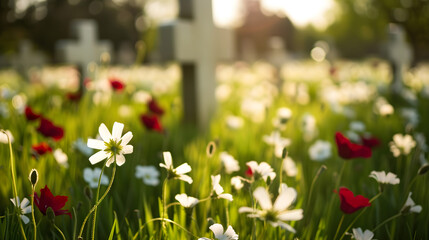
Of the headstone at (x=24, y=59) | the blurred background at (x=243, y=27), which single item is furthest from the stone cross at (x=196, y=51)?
the headstone at (x=24, y=59)

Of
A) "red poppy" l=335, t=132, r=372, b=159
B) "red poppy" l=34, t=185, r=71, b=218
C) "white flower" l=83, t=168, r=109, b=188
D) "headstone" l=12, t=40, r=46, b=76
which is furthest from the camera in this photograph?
"headstone" l=12, t=40, r=46, b=76

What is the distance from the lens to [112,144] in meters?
0.93

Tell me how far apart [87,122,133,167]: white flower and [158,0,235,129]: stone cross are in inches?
66.1

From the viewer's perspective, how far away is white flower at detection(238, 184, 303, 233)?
0.74m

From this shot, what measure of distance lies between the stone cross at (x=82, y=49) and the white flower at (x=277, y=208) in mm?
3580

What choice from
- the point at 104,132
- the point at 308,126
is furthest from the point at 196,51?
the point at 104,132

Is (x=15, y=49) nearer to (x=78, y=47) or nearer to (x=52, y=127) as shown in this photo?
(x=78, y=47)

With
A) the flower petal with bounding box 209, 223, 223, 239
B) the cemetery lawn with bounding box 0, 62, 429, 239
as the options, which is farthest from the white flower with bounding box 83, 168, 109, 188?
the flower petal with bounding box 209, 223, 223, 239

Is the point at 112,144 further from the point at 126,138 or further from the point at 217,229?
the point at 217,229

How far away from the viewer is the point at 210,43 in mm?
2863

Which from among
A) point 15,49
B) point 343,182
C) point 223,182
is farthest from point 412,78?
point 15,49

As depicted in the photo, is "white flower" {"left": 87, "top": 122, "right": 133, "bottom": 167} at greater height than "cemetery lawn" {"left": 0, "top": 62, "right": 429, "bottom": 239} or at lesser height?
greater

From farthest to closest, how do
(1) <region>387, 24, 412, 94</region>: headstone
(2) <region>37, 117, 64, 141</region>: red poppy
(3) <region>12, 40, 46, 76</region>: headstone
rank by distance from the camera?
1. (3) <region>12, 40, 46, 76</region>: headstone
2. (1) <region>387, 24, 412, 94</region>: headstone
3. (2) <region>37, 117, 64, 141</region>: red poppy

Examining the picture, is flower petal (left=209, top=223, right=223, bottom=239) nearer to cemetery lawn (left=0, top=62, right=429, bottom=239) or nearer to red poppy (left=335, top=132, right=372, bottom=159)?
cemetery lawn (left=0, top=62, right=429, bottom=239)
